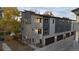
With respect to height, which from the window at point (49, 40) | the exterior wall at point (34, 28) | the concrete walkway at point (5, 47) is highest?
the exterior wall at point (34, 28)

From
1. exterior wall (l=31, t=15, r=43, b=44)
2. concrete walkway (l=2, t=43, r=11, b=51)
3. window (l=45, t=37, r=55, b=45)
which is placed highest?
exterior wall (l=31, t=15, r=43, b=44)

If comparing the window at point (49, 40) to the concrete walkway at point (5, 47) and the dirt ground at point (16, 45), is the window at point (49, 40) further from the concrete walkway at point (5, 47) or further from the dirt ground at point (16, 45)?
the concrete walkway at point (5, 47)

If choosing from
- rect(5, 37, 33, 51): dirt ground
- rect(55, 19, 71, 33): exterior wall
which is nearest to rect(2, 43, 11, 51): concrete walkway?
rect(5, 37, 33, 51): dirt ground

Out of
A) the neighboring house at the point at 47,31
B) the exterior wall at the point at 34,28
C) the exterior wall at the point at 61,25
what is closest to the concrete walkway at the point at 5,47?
the neighboring house at the point at 47,31

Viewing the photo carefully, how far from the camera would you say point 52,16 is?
2.09 meters

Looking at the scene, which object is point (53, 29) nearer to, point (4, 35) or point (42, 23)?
point (42, 23)

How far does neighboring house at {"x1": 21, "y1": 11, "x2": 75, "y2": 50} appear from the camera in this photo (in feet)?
6.75

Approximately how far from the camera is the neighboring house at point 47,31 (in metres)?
2.06

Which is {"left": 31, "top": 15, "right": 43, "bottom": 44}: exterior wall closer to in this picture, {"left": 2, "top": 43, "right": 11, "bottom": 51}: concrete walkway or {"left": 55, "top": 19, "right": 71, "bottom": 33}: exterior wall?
{"left": 55, "top": 19, "right": 71, "bottom": 33}: exterior wall

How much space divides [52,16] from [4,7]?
650mm

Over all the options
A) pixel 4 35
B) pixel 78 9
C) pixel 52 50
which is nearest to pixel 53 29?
pixel 52 50

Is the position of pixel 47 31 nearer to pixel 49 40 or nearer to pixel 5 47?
pixel 49 40

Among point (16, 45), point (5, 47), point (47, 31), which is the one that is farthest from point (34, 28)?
point (5, 47)
